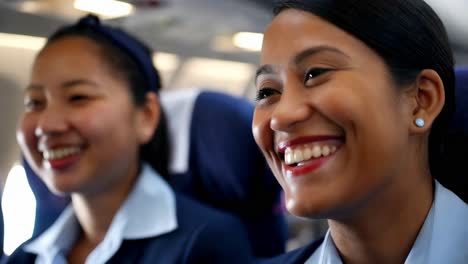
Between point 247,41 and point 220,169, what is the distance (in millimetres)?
2161

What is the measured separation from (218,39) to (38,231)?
7.25 ft

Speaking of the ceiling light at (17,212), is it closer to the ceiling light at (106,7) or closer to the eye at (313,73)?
the ceiling light at (106,7)

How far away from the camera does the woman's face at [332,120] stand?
3.20 ft

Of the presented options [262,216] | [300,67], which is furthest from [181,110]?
[300,67]

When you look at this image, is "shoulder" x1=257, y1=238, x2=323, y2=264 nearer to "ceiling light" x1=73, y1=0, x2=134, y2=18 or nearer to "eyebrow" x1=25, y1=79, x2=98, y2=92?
"eyebrow" x1=25, y1=79, x2=98, y2=92

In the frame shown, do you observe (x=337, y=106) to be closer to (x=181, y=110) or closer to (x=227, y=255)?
(x=227, y=255)

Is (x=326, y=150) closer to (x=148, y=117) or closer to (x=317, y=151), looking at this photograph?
(x=317, y=151)

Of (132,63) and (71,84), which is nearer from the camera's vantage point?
(71,84)

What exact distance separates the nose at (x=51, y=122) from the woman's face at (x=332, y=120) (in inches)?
27.9

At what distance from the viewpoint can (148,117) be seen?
5.78 feet

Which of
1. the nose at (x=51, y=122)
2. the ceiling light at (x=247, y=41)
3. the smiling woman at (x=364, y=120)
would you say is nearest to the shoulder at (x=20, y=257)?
the nose at (x=51, y=122)

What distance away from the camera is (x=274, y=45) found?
108 cm

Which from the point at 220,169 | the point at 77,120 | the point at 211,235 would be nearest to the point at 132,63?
the point at 77,120

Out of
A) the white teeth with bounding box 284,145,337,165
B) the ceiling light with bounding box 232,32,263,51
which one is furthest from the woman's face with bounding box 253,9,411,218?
the ceiling light with bounding box 232,32,263,51
